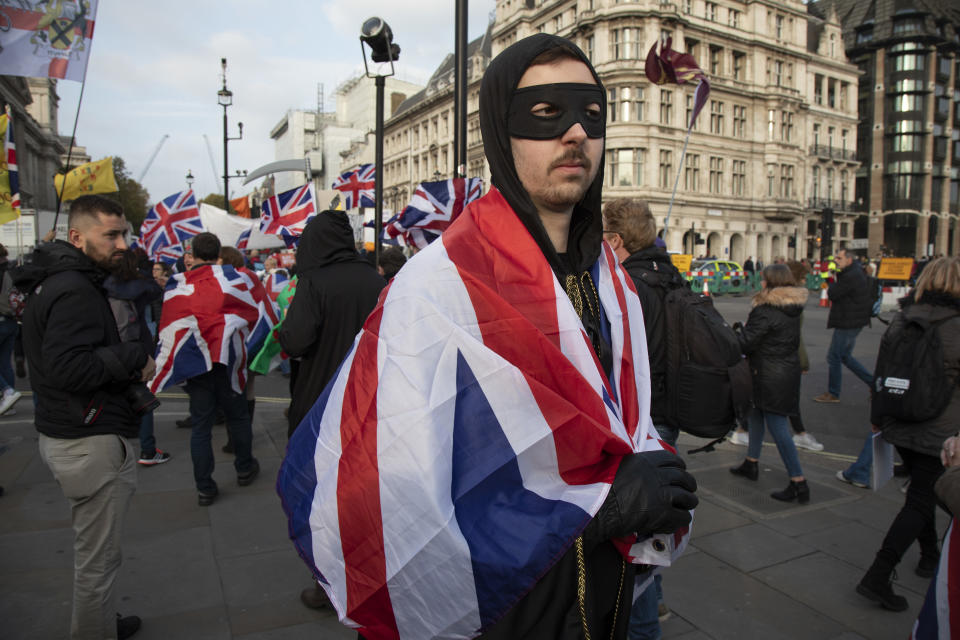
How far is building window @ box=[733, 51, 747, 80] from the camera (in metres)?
46.9

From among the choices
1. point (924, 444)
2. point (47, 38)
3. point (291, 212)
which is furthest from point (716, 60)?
point (47, 38)

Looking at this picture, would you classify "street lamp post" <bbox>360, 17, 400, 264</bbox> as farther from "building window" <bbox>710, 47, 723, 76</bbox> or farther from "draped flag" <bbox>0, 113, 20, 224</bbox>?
"building window" <bbox>710, 47, 723, 76</bbox>

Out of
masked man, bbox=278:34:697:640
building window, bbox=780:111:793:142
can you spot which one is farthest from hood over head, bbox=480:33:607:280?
building window, bbox=780:111:793:142

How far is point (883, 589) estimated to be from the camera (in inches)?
135

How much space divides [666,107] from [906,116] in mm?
31305

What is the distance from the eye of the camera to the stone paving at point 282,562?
328cm

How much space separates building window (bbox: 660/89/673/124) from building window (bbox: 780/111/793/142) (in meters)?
11.5

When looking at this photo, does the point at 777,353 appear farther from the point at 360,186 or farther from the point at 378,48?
the point at 360,186

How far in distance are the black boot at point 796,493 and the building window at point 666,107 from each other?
41905 mm

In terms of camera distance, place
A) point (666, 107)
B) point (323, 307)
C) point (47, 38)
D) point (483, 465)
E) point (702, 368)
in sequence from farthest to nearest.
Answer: point (666, 107), point (47, 38), point (323, 307), point (702, 368), point (483, 465)

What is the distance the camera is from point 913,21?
56438mm

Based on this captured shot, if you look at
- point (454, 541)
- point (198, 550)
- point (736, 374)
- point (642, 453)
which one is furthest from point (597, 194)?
point (198, 550)

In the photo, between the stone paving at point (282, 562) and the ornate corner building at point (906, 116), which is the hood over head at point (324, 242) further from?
the ornate corner building at point (906, 116)

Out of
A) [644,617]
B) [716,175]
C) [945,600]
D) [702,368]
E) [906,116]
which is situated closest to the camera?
[945,600]
